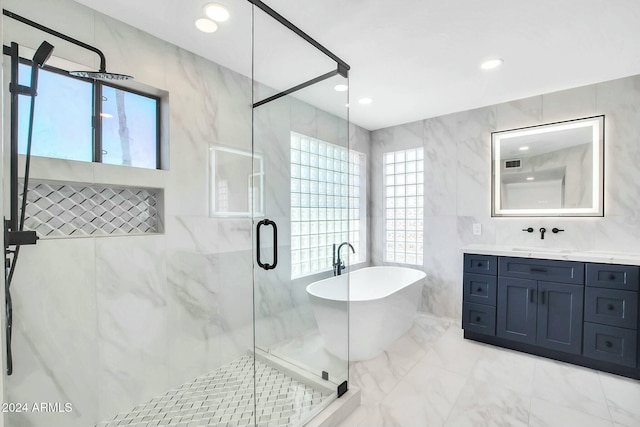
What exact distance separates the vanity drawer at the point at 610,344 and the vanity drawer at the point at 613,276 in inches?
12.6

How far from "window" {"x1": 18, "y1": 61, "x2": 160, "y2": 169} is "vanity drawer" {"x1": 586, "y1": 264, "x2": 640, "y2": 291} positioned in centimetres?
343

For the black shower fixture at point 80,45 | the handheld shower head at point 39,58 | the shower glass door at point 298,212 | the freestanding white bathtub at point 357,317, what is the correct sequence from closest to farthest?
1. the handheld shower head at point 39,58
2. the black shower fixture at point 80,45
3. the shower glass door at point 298,212
4. the freestanding white bathtub at point 357,317

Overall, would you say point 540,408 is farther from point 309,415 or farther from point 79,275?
point 79,275

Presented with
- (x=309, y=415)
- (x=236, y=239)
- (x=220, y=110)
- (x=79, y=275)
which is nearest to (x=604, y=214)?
(x=309, y=415)

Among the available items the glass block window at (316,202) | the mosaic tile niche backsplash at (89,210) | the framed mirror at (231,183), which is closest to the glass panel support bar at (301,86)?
the glass block window at (316,202)

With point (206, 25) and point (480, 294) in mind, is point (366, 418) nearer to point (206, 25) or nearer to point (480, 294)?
point (480, 294)

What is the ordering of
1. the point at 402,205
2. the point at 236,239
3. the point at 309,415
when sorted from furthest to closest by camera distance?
the point at 402,205
the point at 236,239
the point at 309,415

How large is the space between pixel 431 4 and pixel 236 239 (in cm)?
213

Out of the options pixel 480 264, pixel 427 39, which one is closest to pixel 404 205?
pixel 480 264

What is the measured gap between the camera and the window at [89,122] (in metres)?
1.58

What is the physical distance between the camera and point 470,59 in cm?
225

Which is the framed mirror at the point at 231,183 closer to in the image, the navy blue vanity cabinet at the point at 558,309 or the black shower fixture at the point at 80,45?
the black shower fixture at the point at 80,45

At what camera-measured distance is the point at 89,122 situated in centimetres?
179

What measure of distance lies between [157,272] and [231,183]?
88 cm
